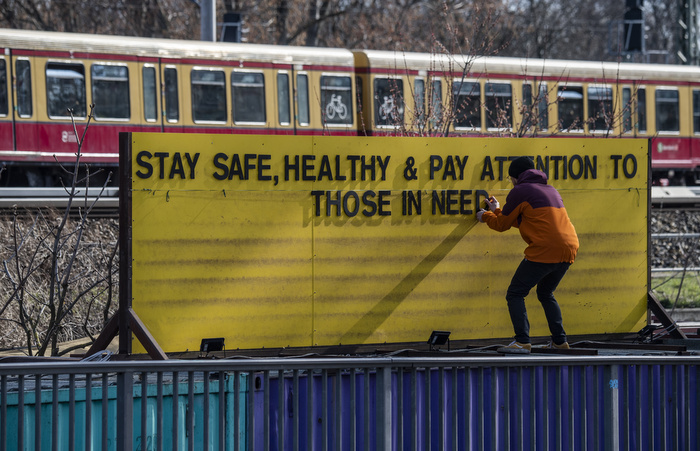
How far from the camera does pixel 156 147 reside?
6.38 meters

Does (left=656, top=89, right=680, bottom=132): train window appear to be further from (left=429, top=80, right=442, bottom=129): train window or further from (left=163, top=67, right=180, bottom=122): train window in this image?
(left=429, top=80, right=442, bottom=129): train window

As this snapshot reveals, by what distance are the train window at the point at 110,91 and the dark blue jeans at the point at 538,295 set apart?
12104 millimetres

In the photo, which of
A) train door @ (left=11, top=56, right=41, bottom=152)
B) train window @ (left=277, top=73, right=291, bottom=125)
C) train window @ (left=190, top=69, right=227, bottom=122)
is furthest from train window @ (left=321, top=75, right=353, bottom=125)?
train door @ (left=11, top=56, right=41, bottom=152)

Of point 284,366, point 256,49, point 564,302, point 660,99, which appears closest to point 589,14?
point 660,99

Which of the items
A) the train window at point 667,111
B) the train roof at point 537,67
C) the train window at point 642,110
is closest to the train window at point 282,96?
the train roof at point 537,67

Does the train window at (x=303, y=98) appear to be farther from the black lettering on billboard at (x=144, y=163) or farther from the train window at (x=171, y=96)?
the black lettering on billboard at (x=144, y=163)

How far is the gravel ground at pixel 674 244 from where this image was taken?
14258 millimetres

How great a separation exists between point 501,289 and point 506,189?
31.0 inches

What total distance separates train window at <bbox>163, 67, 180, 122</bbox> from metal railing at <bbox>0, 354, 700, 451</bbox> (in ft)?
41.3

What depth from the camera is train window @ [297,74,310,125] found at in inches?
742

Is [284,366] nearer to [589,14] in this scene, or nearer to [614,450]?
[614,450]

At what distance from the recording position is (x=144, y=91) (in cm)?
1758

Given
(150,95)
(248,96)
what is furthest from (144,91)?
(248,96)

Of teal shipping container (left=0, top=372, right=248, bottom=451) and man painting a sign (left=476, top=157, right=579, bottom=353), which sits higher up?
man painting a sign (left=476, top=157, right=579, bottom=353)
